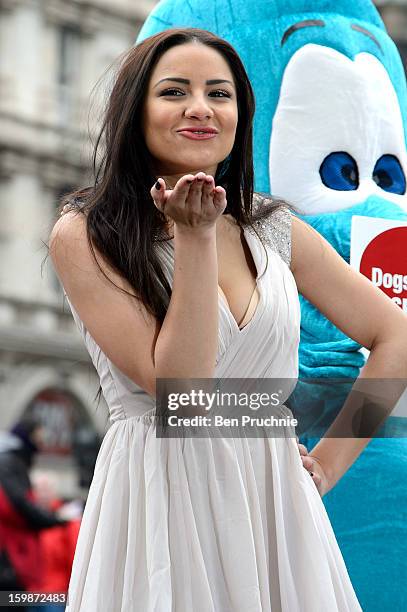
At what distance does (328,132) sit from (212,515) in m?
1.29

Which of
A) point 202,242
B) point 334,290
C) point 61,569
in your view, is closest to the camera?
point 202,242

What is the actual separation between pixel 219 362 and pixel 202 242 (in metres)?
0.20

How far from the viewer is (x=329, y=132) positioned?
2922 mm

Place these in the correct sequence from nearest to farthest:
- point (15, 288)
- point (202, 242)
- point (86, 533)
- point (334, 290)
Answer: point (202, 242), point (86, 533), point (334, 290), point (15, 288)

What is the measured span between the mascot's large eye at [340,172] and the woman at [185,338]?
93cm

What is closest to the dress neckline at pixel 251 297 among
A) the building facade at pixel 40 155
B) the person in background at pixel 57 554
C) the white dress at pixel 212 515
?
the white dress at pixel 212 515

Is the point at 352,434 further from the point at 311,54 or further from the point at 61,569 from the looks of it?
the point at 61,569

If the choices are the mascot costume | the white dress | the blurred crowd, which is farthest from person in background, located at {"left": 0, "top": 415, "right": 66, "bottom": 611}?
the white dress

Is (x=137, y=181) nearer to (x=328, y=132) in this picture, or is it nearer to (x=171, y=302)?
(x=171, y=302)

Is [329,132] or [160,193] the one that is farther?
[329,132]

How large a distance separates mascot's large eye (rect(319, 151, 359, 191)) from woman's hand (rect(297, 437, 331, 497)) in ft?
3.31

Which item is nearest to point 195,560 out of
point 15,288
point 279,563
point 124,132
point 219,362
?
point 279,563

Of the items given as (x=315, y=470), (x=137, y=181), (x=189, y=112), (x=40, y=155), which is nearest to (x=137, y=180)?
(x=137, y=181)

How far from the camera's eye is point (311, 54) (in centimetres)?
295
